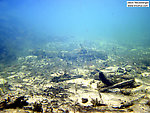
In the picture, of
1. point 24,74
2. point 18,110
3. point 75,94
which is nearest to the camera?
point 18,110

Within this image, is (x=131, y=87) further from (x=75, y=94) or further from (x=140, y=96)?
(x=75, y=94)

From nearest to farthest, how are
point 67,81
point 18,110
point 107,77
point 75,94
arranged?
point 18,110 → point 75,94 → point 107,77 → point 67,81

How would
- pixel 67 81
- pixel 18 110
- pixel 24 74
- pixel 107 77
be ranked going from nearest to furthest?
pixel 18 110 < pixel 107 77 < pixel 67 81 < pixel 24 74

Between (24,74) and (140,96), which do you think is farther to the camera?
(24,74)

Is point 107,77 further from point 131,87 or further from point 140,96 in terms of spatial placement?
point 140,96

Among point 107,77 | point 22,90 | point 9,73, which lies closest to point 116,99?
point 107,77

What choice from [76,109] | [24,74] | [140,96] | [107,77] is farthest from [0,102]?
[140,96]

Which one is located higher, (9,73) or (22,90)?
(9,73)

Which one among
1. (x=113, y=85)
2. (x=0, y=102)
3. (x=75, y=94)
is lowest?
(x=75, y=94)

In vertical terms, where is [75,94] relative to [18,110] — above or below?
below
